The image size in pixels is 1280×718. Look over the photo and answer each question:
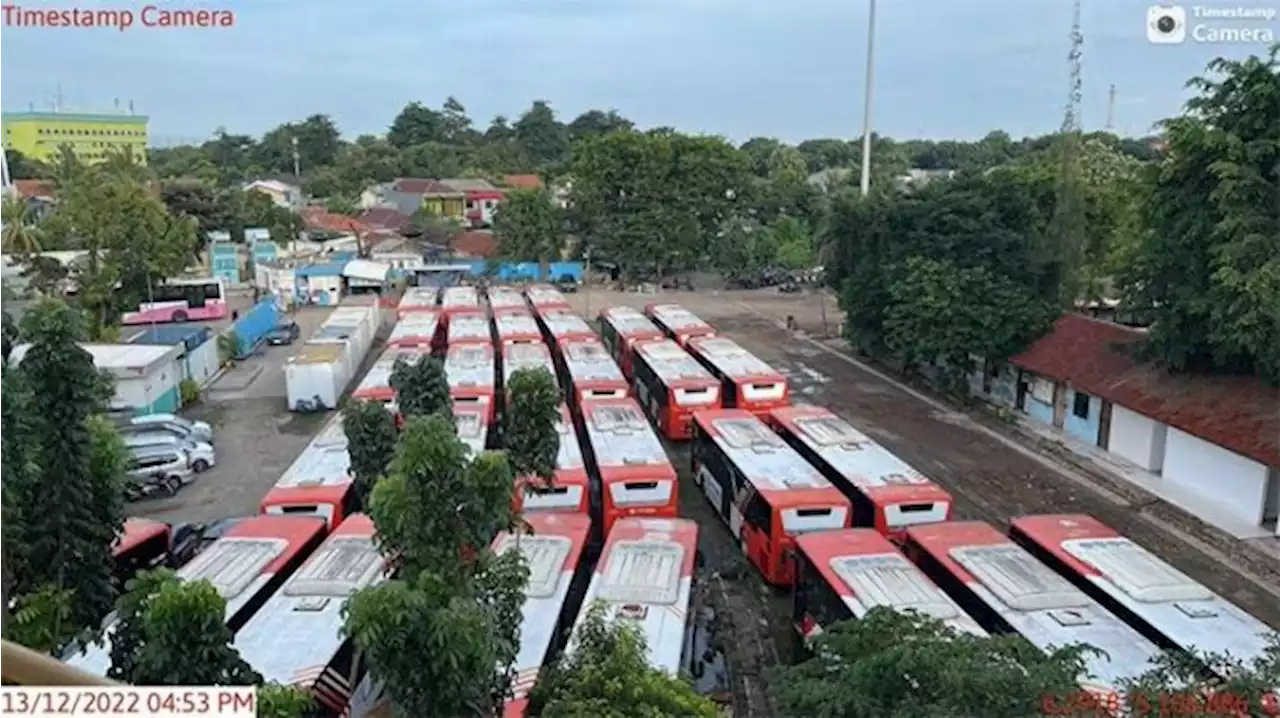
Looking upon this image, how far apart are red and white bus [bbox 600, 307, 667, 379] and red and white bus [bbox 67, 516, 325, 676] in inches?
402

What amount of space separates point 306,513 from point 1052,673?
7986 mm

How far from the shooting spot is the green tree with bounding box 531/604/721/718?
4.89m

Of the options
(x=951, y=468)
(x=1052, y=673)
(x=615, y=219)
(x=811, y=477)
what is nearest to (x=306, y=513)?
(x=811, y=477)

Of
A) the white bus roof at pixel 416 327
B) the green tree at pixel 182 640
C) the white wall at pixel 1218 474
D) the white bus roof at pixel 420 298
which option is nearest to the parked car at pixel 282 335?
the white bus roof at pixel 420 298

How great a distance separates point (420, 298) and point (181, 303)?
253 inches

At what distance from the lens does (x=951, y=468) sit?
15359 mm

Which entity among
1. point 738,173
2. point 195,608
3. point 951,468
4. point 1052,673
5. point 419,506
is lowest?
point 951,468

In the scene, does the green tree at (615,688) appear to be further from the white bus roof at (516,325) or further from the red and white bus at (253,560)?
the white bus roof at (516,325)

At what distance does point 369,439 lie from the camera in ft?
30.0

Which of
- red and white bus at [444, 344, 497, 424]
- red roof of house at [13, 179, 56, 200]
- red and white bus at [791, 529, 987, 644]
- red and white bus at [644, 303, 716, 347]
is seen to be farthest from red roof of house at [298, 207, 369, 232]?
red and white bus at [791, 529, 987, 644]

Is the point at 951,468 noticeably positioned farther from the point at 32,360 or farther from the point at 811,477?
the point at 32,360

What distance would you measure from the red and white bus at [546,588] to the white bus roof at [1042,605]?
132 inches

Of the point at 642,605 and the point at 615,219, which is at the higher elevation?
the point at 615,219

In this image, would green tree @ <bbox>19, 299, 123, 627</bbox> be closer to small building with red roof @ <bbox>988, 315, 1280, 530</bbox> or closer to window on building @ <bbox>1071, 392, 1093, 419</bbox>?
small building with red roof @ <bbox>988, 315, 1280, 530</bbox>
